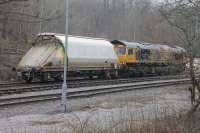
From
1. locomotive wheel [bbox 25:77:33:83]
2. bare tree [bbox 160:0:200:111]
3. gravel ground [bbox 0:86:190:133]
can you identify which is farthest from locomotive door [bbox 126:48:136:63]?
bare tree [bbox 160:0:200:111]

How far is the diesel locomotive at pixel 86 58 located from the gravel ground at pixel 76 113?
6238mm

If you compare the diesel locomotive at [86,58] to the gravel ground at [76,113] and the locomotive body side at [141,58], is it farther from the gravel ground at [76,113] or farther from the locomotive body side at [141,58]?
the gravel ground at [76,113]

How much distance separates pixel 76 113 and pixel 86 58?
14.5 meters

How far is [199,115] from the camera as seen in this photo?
32.2 feet

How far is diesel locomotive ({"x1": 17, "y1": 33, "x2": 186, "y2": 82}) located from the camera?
25375mm

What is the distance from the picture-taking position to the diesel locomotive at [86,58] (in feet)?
83.3

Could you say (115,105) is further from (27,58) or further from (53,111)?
(27,58)

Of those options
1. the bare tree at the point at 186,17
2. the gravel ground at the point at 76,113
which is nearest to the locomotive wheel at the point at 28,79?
the gravel ground at the point at 76,113

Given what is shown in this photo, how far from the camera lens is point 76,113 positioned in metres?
13.7

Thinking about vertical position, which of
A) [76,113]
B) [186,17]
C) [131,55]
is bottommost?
[76,113]

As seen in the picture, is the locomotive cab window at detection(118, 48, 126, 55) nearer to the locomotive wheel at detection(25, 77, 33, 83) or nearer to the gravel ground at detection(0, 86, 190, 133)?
the locomotive wheel at detection(25, 77, 33, 83)

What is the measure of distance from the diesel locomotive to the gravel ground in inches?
246

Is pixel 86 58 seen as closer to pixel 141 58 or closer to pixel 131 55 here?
pixel 131 55

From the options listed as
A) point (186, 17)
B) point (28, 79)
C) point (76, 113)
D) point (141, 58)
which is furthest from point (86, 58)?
point (186, 17)
